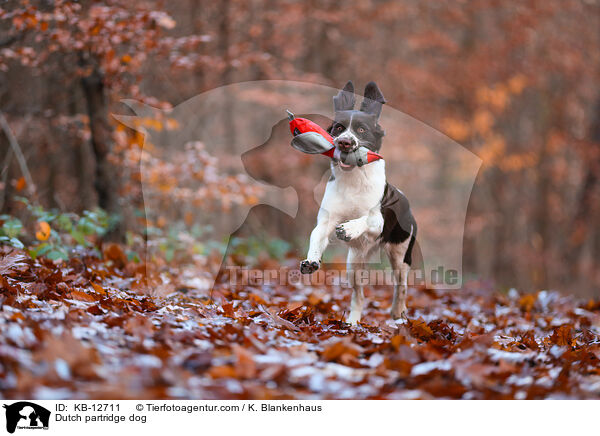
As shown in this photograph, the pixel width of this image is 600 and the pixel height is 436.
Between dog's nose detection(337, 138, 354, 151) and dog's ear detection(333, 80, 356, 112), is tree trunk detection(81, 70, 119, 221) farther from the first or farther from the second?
dog's nose detection(337, 138, 354, 151)

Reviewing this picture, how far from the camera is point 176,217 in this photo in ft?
29.1

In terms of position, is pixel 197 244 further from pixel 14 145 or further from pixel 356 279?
pixel 356 279

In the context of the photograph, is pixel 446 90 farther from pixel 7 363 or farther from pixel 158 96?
pixel 7 363

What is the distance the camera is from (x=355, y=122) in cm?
457

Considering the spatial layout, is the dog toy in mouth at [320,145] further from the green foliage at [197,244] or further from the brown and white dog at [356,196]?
the green foliage at [197,244]

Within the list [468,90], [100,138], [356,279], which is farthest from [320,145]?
[468,90]

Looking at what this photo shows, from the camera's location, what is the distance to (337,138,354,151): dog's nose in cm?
435

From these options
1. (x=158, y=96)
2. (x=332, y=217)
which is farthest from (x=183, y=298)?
(x=158, y=96)

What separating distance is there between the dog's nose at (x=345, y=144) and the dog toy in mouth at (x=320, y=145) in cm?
4

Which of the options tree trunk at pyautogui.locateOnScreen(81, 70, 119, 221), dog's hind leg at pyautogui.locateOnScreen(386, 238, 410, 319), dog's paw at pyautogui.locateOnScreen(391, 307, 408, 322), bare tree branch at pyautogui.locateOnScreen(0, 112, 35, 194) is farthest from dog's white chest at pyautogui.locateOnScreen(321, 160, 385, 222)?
bare tree branch at pyautogui.locateOnScreen(0, 112, 35, 194)

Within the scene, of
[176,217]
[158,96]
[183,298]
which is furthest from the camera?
[158,96]
